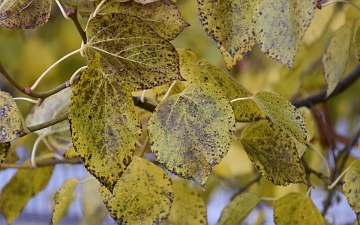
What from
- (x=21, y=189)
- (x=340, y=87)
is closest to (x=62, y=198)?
(x=21, y=189)

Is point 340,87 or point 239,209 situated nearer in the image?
point 239,209

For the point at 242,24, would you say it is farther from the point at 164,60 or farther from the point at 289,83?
the point at 289,83

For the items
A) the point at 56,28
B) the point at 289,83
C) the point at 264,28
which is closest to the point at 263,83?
the point at 289,83

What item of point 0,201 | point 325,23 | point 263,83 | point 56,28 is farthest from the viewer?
point 56,28

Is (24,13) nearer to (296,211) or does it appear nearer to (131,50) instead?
(131,50)

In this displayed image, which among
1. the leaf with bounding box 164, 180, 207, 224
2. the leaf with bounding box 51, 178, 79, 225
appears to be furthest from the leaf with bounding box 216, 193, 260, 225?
the leaf with bounding box 51, 178, 79, 225

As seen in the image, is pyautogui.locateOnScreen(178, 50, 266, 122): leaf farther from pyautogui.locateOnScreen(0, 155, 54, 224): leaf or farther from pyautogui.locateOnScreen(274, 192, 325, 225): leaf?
pyautogui.locateOnScreen(0, 155, 54, 224): leaf
